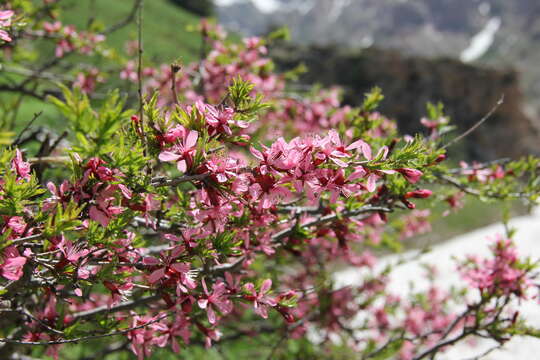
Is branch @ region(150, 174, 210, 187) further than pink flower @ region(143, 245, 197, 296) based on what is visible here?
No

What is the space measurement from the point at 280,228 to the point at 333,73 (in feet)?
105

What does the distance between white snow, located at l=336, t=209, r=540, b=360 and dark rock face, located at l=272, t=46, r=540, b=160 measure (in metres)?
11.6

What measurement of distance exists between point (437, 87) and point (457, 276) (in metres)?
22.1

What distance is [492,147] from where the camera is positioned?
→ 32125mm

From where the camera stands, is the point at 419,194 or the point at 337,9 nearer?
the point at 419,194

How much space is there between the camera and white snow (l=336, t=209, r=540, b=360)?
8.56m

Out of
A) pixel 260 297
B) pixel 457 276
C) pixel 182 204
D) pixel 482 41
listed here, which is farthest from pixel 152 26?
pixel 482 41

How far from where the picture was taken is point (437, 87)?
31.0 m

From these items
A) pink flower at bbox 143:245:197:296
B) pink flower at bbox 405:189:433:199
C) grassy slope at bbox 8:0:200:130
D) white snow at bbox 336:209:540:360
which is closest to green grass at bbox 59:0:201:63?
grassy slope at bbox 8:0:200:130

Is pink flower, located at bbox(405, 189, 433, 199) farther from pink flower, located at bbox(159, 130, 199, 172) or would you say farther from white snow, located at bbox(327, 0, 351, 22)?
white snow, located at bbox(327, 0, 351, 22)

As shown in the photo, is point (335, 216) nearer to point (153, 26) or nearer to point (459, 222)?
point (459, 222)

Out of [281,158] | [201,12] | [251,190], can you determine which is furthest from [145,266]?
[201,12]

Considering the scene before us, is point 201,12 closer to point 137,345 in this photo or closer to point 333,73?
point 333,73

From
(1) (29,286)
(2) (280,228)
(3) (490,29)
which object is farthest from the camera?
(3) (490,29)
